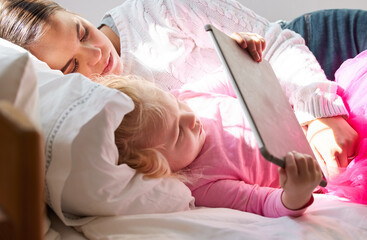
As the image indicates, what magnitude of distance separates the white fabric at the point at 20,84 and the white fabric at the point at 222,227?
240 mm

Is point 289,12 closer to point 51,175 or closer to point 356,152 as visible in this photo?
point 356,152

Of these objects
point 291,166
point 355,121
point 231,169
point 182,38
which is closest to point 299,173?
point 291,166

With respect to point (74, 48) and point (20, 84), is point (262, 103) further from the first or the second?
point (74, 48)

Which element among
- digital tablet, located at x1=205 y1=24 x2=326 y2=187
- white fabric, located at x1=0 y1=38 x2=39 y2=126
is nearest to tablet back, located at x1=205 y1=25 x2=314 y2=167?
digital tablet, located at x1=205 y1=24 x2=326 y2=187

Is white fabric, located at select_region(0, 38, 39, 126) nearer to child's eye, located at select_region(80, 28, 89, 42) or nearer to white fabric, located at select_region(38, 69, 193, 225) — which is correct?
white fabric, located at select_region(38, 69, 193, 225)

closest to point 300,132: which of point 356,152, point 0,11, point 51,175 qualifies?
point 356,152

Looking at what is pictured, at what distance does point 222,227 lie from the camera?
2.09 ft

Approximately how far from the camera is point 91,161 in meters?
0.60

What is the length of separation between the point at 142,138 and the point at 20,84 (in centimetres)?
35

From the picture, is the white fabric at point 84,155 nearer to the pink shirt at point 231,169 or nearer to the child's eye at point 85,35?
the pink shirt at point 231,169

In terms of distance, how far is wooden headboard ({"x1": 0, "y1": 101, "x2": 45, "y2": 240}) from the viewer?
0.26m

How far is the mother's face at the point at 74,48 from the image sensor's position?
1012 mm

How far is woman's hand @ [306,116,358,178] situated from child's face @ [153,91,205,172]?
270 mm

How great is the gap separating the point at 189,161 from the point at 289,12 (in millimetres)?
1324
